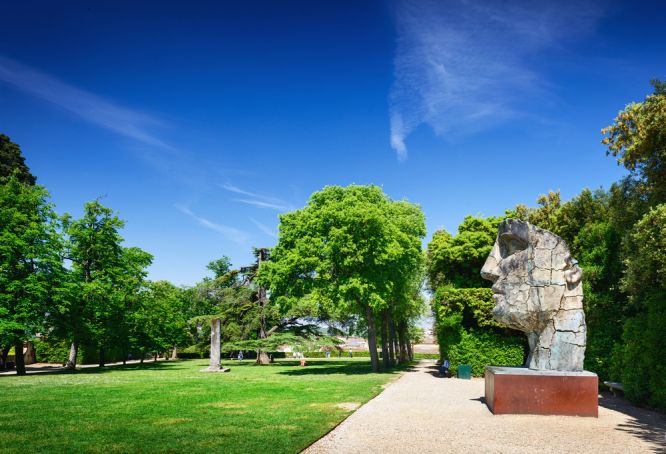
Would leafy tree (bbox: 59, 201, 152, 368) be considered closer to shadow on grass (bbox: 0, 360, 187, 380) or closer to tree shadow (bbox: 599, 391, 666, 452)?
shadow on grass (bbox: 0, 360, 187, 380)

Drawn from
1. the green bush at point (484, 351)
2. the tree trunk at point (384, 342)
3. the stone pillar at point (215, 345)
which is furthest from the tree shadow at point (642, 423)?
the stone pillar at point (215, 345)

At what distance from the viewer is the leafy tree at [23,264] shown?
2733 cm

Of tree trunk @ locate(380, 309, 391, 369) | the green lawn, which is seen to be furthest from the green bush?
the green lawn

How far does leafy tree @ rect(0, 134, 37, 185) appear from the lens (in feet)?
118

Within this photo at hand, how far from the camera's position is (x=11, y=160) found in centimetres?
3700

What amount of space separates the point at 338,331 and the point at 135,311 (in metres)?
16.7

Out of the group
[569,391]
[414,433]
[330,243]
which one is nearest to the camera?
[414,433]

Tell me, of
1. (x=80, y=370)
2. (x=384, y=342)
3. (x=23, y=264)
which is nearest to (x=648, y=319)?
(x=384, y=342)

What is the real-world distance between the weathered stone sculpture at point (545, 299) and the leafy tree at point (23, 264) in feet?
90.0

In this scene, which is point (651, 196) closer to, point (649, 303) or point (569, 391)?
point (649, 303)

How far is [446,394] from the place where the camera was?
1723cm

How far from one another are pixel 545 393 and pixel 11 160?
41.8 metres

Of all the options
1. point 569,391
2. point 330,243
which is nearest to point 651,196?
point 569,391

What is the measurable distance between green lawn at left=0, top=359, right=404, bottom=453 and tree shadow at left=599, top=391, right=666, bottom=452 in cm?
671
